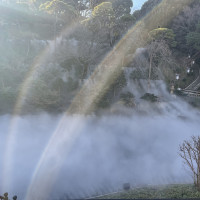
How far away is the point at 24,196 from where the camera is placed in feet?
19.9

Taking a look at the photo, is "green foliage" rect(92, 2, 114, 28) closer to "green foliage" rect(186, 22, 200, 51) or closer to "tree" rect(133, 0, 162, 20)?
"green foliage" rect(186, 22, 200, 51)

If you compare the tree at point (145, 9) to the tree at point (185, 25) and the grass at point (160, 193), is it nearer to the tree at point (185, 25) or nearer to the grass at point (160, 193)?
the tree at point (185, 25)

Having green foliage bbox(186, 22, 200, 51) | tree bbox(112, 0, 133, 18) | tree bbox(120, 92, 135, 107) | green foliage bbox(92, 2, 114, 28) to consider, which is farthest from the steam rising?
tree bbox(112, 0, 133, 18)

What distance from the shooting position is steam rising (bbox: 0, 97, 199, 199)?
6.82 m

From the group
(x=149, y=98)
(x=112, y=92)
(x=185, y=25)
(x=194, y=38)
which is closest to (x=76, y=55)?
(x=112, y=92)

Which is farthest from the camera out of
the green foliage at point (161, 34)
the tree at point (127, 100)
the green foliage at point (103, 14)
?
the green foliage at point (161, 34)

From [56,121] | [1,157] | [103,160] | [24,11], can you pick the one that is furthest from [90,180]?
[24,11]

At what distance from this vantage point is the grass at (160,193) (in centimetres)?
549

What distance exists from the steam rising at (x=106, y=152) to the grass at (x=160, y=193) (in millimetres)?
685

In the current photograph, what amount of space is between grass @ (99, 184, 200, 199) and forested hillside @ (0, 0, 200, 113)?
23.1 feet

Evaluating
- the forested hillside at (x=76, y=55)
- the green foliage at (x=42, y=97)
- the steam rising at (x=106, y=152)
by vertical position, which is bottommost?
the steam rising at (x=106, y=152)

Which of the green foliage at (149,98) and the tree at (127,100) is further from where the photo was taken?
the green foliage at (149,98)

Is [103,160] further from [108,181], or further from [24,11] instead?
[24,11]

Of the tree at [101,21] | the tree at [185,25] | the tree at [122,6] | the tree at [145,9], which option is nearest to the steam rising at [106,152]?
the tree at [101,21]
